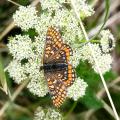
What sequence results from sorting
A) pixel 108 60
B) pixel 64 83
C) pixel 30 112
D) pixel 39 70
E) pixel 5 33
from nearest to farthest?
pixel 64 83 → pixel 39 70 → pixel 108 60 → pixel 5 33 → pixel 30 112

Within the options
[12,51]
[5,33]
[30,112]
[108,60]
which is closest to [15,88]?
[30,112]

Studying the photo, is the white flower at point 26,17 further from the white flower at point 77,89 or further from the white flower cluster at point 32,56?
the white flower at point 77,89

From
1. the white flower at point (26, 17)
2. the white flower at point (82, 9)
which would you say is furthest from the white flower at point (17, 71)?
the white flower at point (82, 9)

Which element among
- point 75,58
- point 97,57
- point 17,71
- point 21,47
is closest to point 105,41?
point 97,57

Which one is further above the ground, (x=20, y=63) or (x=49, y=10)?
(x=49, y=10)

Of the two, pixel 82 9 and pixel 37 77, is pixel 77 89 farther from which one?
pixel 82 9

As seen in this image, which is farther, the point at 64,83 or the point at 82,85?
the point at 82,85

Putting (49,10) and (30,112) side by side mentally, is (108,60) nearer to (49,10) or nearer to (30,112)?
(49,10)
